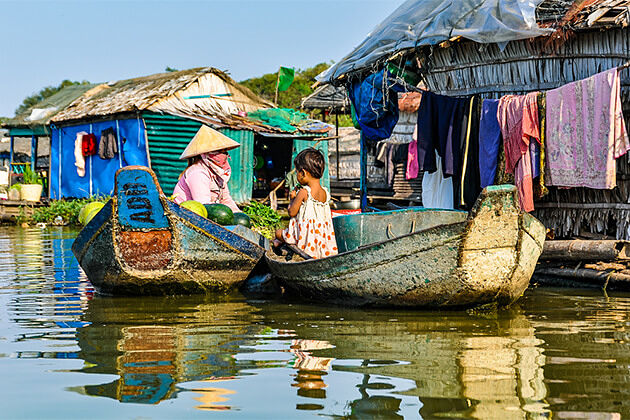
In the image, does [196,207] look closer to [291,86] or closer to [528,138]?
[528,138]

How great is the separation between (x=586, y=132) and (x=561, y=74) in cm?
81

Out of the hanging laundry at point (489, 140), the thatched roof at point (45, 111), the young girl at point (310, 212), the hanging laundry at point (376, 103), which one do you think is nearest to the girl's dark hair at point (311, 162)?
the young girl at point (310, 212)

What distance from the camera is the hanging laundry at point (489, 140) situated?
7.65 m

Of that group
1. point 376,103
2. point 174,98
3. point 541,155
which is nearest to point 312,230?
point 541,155

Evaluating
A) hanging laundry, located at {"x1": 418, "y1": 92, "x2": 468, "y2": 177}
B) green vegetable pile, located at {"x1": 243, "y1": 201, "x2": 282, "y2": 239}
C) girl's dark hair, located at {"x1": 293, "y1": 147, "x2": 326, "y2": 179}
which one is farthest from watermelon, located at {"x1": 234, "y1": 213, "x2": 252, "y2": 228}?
green vegetable pile, located at {"x1": 243, "y1": 201, "x2": 282, "y2": 239}

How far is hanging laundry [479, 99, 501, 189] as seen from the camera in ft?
25.1

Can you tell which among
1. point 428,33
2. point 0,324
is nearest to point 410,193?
point 428,33

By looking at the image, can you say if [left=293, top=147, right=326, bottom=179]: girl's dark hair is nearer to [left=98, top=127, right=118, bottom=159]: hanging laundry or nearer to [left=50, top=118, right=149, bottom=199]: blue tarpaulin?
[left=50, top=118, right=149, bottom=199]: blue tarpaulin

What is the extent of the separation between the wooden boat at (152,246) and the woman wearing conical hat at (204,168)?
3.21 ft

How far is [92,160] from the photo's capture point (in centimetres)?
1872

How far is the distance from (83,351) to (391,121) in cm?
570

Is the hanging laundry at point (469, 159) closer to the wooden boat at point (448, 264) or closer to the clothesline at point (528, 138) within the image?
the clothesline at point (528, 138)

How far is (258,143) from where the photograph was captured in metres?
20.0

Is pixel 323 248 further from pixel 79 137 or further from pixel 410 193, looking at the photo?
pixel 79 137
